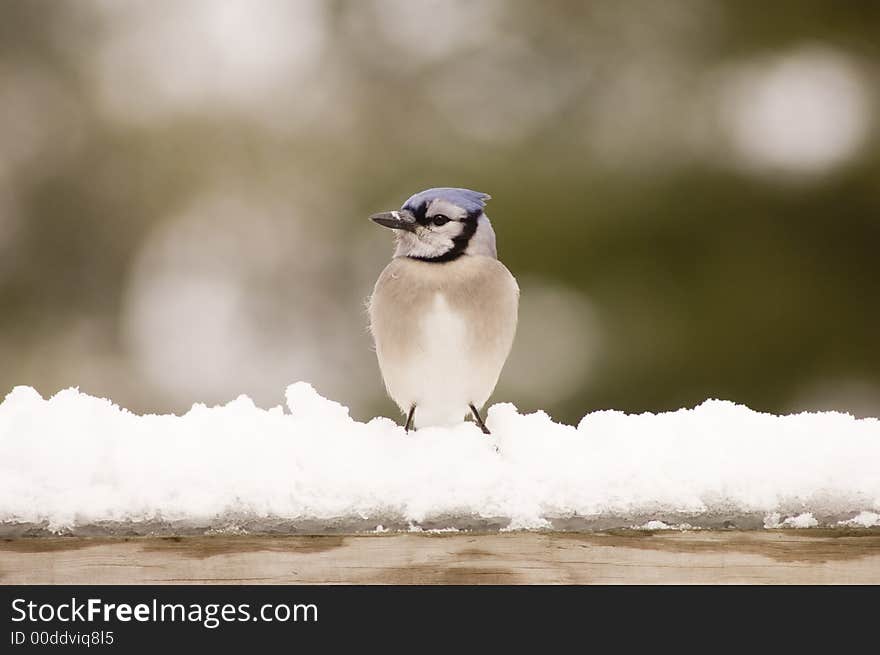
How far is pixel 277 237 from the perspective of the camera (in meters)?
5.62

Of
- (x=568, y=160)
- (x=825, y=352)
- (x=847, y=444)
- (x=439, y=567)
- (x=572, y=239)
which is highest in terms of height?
(x=568, y=160)

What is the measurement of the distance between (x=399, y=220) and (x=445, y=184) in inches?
102

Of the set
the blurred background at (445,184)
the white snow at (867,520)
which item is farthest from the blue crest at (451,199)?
the blurred background at (445,184)

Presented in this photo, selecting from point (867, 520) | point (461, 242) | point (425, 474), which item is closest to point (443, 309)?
point (461, 242)

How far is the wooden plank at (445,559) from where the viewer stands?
73.3 inches

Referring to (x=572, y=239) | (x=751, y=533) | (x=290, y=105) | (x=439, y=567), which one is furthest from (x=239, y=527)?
(x=290, y=105)

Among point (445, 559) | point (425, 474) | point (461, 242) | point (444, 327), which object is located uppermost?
point (461, 242)

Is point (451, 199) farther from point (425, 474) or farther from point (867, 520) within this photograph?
point (867, 520)

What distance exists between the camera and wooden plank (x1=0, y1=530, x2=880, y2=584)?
1.86m

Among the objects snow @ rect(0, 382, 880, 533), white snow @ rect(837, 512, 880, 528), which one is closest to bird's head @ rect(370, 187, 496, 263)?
snow @ rect(0, 382, 880, 533)

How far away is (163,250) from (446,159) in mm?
1448

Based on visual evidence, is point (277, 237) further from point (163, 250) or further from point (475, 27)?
point (475, 27)

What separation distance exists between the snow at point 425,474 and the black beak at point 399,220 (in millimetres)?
609

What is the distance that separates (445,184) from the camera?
16.9 feet
